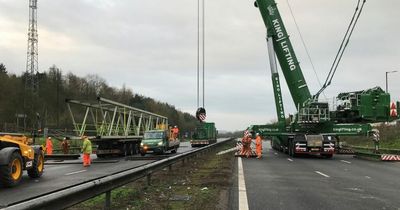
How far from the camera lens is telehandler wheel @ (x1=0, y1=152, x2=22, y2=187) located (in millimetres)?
14031

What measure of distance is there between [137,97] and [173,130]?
90.6m

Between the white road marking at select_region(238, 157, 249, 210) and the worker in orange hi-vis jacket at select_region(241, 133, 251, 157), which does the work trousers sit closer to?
the white road marking at select_region(238, 157, 249, 210)

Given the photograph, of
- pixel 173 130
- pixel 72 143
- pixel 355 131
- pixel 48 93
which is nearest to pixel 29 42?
pixel 48 93

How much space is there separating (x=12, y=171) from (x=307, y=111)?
2076cm

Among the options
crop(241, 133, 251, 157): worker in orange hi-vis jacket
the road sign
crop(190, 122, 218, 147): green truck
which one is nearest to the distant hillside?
crop(241, 133, 251, 157): worker in orange hi-vis jacket

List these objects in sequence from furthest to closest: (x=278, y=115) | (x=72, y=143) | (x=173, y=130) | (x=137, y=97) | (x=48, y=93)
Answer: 1. (x=137, y=97)
2. (x=48, y=93)
3. (x=72, y=143)
4. (x=173, y=130)
5. (x=278, y=115)

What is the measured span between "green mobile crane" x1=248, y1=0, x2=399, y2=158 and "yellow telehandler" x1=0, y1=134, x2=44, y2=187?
17726 millimetres

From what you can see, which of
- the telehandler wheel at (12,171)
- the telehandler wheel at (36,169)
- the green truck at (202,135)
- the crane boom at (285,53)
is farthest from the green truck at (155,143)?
the green truck at (202,135)

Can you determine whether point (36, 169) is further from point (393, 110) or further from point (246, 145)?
point (393, 110)

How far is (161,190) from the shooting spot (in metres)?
12.0

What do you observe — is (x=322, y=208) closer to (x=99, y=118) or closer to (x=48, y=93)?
(x=99, y=118)

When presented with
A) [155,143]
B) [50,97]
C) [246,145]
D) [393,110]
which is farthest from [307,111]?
[50,97]

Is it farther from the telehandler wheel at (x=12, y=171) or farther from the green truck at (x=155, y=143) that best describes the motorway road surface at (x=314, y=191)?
the green truck at (x=155, y=143)

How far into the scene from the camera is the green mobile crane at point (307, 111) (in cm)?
2883
